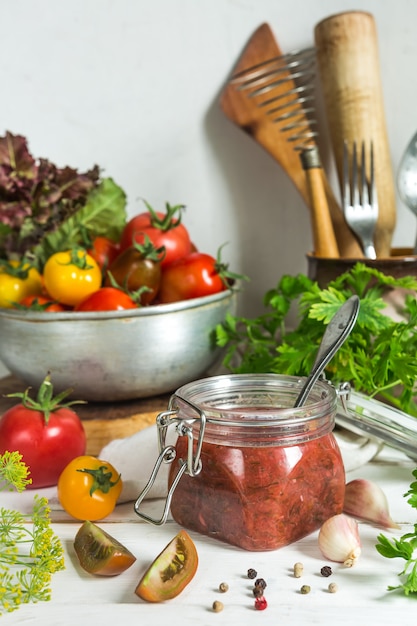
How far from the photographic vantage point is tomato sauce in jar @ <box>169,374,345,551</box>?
0.89 m

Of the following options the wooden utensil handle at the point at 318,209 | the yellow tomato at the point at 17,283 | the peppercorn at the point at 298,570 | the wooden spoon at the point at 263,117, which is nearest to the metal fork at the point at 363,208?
the wooden utensil handle at the point at 318,209

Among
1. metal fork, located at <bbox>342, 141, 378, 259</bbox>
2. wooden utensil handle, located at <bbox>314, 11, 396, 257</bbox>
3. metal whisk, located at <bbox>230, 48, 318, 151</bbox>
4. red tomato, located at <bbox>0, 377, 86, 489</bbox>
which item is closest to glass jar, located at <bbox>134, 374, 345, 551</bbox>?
red tomato, located at <bbox>0, 377, 86, 489</bbox>

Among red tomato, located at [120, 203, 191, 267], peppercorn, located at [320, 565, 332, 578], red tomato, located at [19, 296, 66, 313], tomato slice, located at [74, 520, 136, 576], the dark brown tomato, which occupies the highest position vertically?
red tomato, located at [120, 203, 191, 267]

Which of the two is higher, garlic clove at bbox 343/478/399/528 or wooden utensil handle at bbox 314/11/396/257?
wooden utensil handle at bbox 314/11/396/257

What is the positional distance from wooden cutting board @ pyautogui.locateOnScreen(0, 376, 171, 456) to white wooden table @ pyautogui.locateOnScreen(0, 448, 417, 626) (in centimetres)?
31

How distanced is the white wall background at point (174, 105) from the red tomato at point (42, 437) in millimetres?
723

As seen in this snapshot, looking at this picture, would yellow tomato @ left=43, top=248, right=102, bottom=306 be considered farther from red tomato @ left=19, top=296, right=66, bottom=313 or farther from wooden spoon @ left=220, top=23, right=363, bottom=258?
wooden spoon @ left=220, top=23, right=363, bottom=258

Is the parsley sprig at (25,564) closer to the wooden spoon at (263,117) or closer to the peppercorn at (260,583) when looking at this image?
the peppercorn at (260,583)

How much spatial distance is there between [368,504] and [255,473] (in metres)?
0.20

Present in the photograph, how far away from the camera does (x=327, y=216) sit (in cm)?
149

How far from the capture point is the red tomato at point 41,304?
1332 mm

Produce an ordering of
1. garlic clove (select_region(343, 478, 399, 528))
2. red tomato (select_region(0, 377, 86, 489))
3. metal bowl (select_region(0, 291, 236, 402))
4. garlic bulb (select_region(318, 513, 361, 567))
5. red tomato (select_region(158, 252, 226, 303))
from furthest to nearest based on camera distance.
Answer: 1. red tomato (select_region(158, 252, 226, 303))
2. metal bowl (select_region(0, 291, 236, 402))
3. red tomato (select_region(0, 377, 86, 489))
4. garlic clove (select_region(343, 478, 399, 528))
5. garlic bulb (select_region(318, 513, 361, 567))

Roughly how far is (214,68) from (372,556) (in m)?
1.17

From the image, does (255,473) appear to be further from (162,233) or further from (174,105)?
(174,105)
